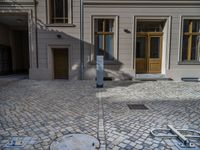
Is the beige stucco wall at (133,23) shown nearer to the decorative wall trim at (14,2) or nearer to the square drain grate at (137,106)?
the decorative wall trim at (14,2)

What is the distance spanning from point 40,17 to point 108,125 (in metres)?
8.26

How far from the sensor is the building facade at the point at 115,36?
966cm

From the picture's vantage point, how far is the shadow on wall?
32.0 ft

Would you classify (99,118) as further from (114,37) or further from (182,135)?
(114,37)

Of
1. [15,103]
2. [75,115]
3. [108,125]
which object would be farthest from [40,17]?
[108,125]

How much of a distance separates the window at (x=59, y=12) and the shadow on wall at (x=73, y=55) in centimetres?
68

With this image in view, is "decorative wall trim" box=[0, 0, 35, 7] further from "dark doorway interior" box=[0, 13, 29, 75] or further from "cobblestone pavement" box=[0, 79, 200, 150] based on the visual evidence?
"cobblestone pavement" box=[0, 79, 200, 150]

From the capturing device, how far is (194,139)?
301 cm

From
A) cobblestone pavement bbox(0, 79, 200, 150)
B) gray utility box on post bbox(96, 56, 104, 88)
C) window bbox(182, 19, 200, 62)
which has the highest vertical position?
window bbox(182, 19, 200, 62)

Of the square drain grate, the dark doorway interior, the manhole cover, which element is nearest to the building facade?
the dark doorway interior

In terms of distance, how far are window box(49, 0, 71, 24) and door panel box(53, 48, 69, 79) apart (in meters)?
1.73

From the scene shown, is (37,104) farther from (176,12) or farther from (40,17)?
(176,12)

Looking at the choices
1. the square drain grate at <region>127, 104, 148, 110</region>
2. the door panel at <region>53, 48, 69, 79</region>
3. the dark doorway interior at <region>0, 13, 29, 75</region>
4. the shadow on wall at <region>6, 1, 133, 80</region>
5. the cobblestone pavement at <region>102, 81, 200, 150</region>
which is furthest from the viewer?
the dark doorway interior at <region>0, 13, 29, 75</region>

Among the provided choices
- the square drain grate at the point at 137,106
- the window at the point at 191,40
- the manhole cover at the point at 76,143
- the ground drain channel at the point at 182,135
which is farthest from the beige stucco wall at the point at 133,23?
the manhole cover at the point at 76,143
